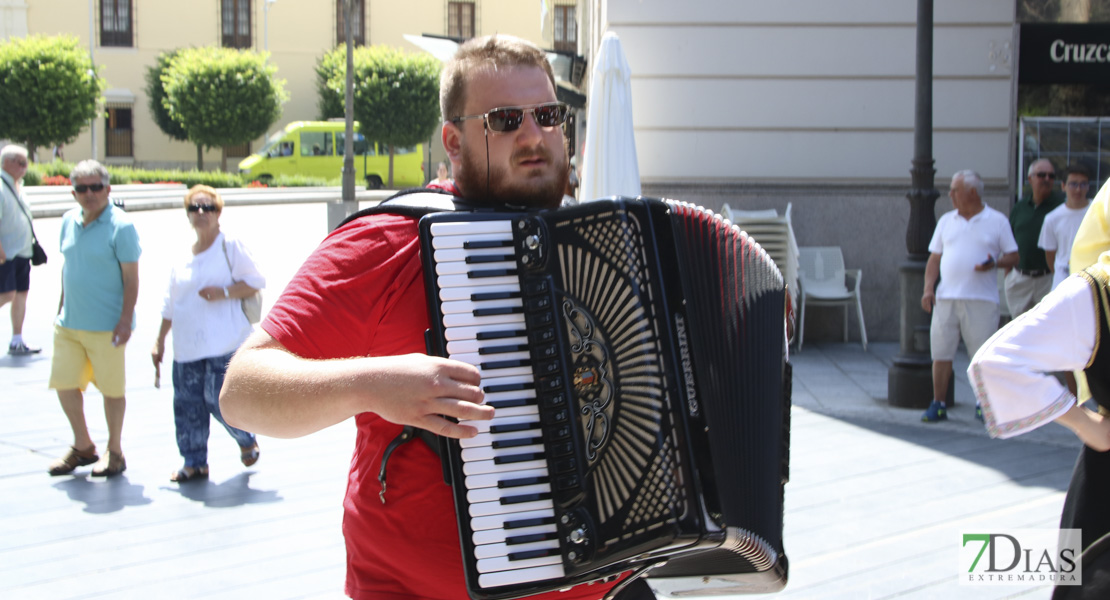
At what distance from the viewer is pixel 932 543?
489 centimetres

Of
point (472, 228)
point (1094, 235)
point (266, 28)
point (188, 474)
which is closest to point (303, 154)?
point (266, 28)

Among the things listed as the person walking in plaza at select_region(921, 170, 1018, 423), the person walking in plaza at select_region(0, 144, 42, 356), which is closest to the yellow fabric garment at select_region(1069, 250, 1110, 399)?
the person walking in plaza at select_region(921, 170, 1018, 423)

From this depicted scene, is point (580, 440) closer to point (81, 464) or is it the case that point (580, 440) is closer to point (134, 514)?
point (134, 514)

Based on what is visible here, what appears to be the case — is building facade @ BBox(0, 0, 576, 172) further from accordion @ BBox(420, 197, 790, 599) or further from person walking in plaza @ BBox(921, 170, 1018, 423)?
accordion @ BBox(420, 197, 790, 599)

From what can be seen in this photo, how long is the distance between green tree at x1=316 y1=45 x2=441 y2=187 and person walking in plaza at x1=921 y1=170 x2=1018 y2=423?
35897 millimetres

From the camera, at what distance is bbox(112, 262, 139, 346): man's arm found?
602 centimetres

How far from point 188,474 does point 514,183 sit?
4.65 metres

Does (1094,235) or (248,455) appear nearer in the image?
(1094,235)

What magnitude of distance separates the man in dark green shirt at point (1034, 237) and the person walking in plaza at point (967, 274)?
52.0 inches

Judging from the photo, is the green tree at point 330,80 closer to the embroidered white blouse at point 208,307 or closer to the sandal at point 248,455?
the embroidered white blouse at point 208,307

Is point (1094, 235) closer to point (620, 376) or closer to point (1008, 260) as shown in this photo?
point (620, 376)

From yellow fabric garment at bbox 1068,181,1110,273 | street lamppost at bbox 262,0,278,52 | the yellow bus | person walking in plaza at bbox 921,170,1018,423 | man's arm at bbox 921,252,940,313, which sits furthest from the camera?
street lamppost at bbox 262,0,278,52

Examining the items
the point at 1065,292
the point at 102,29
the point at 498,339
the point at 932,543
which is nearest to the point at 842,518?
the point at 932,543

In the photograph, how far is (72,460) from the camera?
20.1ft
